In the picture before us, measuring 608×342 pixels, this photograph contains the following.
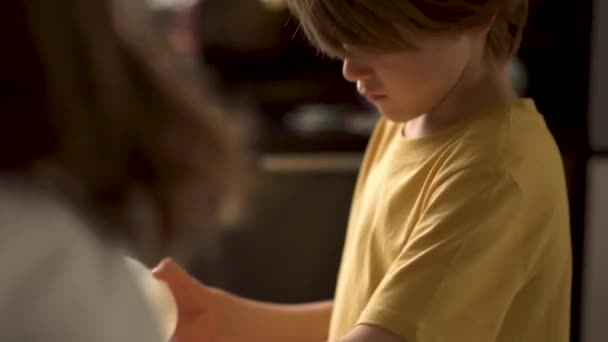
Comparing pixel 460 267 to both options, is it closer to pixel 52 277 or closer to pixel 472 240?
pixel 472 240

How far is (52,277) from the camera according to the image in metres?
0.39

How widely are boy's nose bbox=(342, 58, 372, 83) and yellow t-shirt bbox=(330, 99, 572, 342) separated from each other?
0.23 feet

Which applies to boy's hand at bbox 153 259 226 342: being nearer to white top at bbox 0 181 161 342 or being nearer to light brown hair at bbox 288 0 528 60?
light brown hair at bbox 288 0 528 60

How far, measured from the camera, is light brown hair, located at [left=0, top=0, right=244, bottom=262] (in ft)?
1.22

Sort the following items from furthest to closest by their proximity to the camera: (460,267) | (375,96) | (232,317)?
(232,317) → (375,96) → (460,267)

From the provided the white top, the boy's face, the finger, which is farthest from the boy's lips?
the white top

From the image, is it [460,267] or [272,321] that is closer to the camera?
[460,267]

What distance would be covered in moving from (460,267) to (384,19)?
171 mm

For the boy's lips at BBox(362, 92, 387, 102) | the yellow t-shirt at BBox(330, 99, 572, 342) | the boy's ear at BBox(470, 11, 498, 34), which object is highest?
the boy's ear at BBox(470, 11, 498, 34)

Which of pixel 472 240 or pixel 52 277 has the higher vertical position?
pixel 52 277

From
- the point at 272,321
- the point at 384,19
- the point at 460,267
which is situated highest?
the point at 384,19

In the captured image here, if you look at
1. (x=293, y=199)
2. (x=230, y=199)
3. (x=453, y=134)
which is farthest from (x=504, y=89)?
(x=293, y=199)

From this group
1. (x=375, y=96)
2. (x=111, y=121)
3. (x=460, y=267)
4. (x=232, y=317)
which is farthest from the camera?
(x=232, y=317)

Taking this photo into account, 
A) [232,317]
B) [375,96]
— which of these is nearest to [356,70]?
[375,96]
